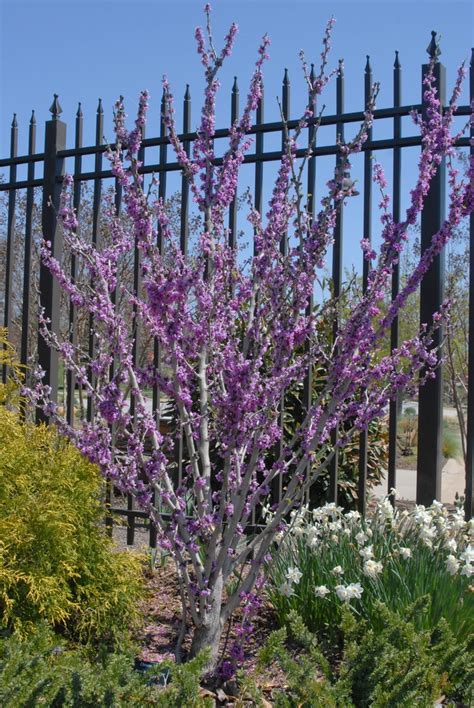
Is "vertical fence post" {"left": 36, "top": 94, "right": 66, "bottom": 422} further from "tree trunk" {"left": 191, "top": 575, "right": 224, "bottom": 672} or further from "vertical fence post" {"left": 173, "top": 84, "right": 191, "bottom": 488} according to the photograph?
"tree trunk" {"left": 191, "top": 575, "right": 224, "bottom": 672}

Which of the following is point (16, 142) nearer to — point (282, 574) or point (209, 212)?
point (209, 212)

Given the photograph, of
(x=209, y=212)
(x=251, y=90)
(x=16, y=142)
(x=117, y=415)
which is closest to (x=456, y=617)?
(x=117, y=415)

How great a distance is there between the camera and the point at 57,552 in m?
3.51

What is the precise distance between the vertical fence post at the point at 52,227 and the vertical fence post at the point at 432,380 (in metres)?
2.72

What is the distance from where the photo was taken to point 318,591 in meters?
3.26

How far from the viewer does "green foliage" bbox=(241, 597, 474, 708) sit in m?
2.47

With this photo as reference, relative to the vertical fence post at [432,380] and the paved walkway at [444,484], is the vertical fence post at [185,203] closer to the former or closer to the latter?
the vertical fence post at [432,380]

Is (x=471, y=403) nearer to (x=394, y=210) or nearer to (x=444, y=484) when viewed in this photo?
(x=394, y=210)

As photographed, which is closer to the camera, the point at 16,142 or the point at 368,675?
the point at 368,675

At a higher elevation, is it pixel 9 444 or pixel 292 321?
pixel 292 321

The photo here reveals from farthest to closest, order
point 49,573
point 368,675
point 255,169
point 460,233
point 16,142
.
A: point 460,233, point 16,142, point 255,169, point 49,573, point 368,675

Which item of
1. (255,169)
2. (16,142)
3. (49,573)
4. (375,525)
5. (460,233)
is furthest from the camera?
(460,233)

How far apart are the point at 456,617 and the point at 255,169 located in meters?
2.83

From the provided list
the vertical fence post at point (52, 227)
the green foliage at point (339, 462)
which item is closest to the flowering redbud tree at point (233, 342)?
the vertical fence post at point (52, 227)
